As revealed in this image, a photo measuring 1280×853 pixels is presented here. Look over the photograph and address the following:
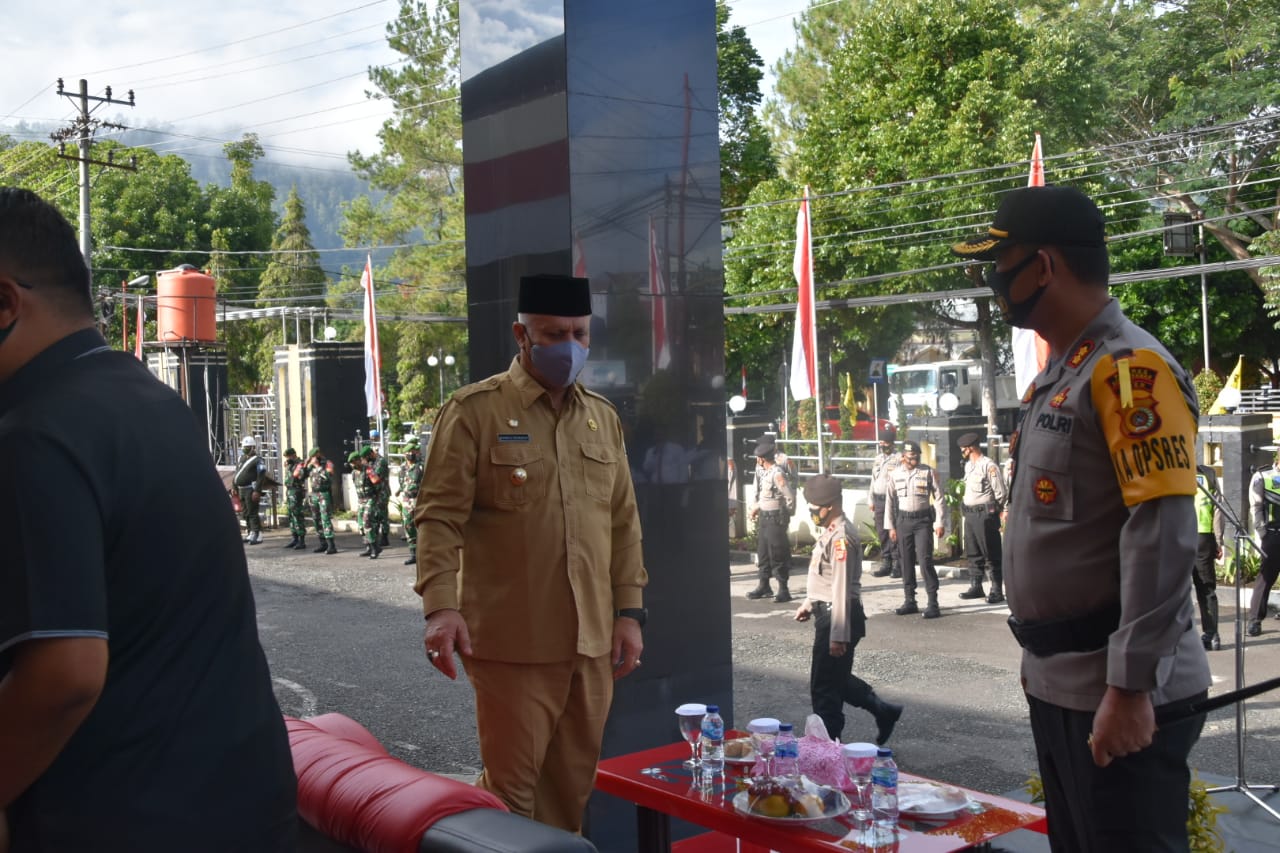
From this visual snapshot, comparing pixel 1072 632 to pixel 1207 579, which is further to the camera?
pixel 1207 579

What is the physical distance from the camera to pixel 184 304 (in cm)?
2788

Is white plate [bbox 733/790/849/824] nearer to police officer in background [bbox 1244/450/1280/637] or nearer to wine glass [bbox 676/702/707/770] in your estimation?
wine glass [bbox 676/702/707/770]

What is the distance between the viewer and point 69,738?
1441 millimetres

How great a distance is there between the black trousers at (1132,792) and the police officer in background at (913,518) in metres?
9.60

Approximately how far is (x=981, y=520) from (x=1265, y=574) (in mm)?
3147

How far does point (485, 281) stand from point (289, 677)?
19.8 feet

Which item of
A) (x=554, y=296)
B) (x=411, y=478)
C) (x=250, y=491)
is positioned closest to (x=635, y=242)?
(x=554, y=296)

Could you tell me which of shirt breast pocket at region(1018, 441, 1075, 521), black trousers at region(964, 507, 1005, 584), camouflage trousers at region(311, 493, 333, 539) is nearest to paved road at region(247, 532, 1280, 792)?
black trousers at region(964, 507, 1005, 584)

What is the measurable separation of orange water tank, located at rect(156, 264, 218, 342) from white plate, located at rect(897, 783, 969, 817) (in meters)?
27.5

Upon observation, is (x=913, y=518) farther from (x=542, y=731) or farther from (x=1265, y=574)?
(x=542, y=731)

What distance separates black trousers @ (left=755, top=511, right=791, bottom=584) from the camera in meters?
13.3

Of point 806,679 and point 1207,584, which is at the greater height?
point 1207,584

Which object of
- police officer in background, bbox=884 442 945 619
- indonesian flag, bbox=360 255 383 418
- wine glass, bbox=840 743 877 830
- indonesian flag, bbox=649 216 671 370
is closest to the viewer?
wine glass, bbox=840 743 877 830

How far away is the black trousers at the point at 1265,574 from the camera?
9367mm
